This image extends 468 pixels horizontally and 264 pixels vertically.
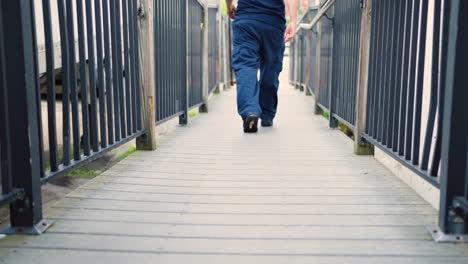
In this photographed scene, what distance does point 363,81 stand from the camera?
2.99 metres

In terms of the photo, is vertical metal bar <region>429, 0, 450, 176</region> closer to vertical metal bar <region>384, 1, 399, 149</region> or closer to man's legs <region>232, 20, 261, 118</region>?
vertical metal bar <region>384, 1, 399, 149</region>

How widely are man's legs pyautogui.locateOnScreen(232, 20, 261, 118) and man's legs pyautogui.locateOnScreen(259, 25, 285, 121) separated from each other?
0.35 feet

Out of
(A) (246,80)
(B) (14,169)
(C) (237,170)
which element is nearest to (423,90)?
(C) (237,170)

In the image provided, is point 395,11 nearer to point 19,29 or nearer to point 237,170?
point 237,170

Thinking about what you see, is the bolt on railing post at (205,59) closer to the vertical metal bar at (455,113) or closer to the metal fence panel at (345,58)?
the metal fence panel at (345,58)

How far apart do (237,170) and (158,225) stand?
3.23ft

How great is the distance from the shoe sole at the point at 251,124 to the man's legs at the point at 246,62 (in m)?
0.04

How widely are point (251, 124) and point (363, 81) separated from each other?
1.29m

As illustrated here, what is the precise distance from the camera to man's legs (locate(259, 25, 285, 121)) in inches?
162

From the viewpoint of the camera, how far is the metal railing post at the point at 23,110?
1.57 m

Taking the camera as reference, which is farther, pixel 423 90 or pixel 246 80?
pixel 246 80

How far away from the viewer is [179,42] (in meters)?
4.34

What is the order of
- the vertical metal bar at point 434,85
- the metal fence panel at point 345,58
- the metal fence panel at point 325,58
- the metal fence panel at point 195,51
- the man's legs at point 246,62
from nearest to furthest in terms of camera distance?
the vertical metal bar at point 434,85 < the metal fence panel at point 345,58 < the man's legs at point 246,62 < the metal fence panel at point 325,58 < the metal fence panel at point 195,51

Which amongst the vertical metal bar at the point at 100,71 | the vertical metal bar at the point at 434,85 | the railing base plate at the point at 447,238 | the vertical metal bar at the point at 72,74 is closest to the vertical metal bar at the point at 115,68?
the vertical metal bar at the point at 100,71
